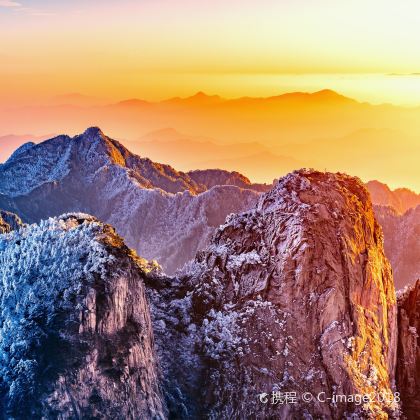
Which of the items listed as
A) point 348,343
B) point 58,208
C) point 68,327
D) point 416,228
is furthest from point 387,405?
point 58,208

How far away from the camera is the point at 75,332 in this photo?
5381 centimetres

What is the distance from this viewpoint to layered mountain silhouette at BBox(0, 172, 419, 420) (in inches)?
2103

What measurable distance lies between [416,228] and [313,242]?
113931 millimetres

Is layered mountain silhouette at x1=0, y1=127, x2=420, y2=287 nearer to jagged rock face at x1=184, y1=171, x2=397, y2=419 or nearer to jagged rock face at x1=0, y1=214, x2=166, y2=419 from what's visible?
jagged rock face at x1=184, y1=171, x2=397, y2=419

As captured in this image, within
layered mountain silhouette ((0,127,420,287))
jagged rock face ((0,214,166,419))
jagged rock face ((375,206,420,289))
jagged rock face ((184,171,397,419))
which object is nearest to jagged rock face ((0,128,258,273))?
Result: layered mountain silhouette ((0,127,420,287))

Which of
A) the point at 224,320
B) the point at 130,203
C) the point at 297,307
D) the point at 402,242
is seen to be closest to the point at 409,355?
the point at 297,307

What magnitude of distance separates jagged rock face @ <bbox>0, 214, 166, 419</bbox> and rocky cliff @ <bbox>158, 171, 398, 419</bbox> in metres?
7.90

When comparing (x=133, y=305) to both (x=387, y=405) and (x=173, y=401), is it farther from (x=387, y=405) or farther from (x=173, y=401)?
(x=387, y=405)

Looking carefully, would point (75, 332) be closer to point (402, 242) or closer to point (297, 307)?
point (297, 307)

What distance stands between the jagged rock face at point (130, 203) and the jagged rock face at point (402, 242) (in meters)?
32.6

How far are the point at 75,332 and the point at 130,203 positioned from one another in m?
138

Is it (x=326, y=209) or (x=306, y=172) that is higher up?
(x=306, y=172)

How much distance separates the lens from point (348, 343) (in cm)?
6375

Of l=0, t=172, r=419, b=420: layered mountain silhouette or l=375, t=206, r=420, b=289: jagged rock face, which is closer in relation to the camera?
l=0, t=172, r=419, b=420: layered mountain silhouette
